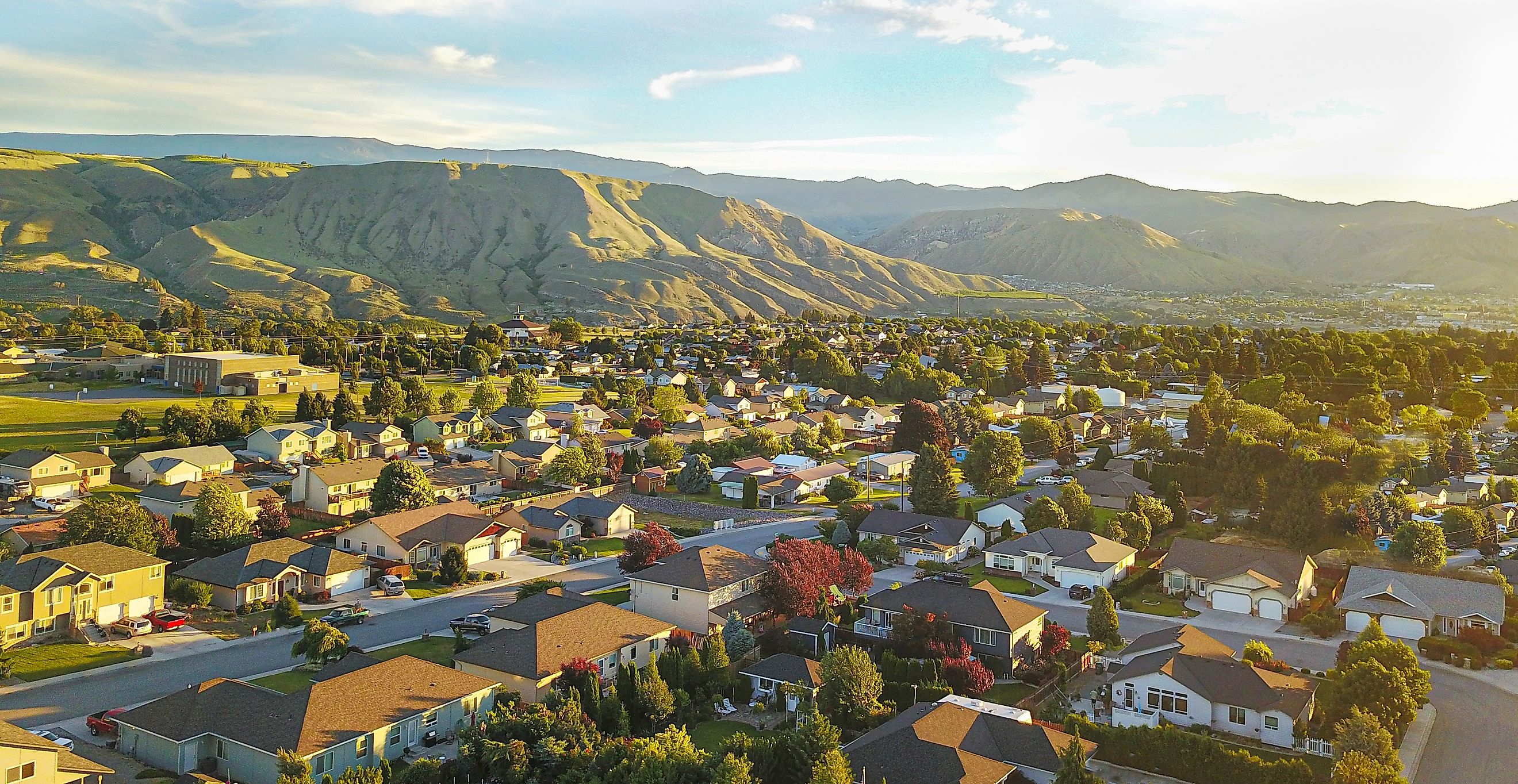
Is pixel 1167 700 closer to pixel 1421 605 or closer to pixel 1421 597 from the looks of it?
pixel 1421 605

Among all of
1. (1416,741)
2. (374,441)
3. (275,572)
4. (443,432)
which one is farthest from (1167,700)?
(443,432)

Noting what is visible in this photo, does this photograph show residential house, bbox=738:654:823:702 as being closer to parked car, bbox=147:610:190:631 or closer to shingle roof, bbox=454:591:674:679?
shingle roof, bbox=454:591:674:679

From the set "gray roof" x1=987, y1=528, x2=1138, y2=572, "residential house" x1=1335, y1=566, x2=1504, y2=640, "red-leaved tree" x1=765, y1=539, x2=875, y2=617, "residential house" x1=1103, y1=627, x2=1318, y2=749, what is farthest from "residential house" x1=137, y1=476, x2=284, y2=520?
"residential house" x1=1335, y1=566, x2=1504, y2=640

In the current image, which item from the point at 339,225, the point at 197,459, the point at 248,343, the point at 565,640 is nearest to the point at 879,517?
the point at 565,640

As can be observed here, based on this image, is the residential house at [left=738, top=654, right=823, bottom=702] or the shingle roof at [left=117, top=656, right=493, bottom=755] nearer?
the shingle roof at [left=117, top=656, right=493, bottom=755]

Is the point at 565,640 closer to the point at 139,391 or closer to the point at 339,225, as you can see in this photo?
the point at 139,391
